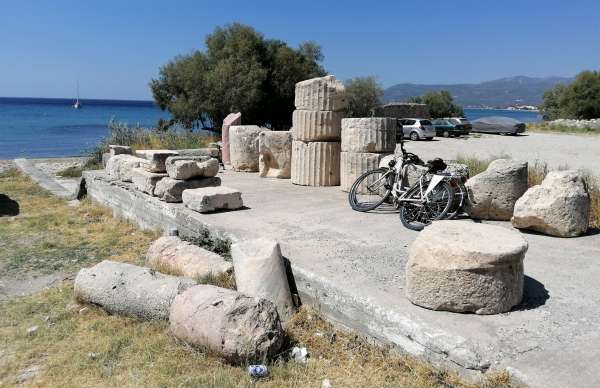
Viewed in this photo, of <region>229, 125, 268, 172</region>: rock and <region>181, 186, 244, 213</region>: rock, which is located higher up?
<region>229, 125, 268, 172</region>: rock

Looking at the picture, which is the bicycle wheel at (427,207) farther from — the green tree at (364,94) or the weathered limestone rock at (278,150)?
the green tree at (364,94)

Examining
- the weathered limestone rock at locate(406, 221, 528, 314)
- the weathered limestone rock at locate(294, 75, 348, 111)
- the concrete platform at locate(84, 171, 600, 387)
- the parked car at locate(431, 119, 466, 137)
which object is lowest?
the concrete platform at locate(84, 171, 600, 387)

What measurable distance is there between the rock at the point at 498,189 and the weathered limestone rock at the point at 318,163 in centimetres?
356

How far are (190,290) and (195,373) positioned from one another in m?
0.82

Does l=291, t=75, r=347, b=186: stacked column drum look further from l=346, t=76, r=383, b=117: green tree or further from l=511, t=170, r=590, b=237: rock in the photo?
l=346, t=76, r=383, b=117: green tree

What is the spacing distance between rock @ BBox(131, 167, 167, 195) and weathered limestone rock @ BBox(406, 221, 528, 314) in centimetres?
584

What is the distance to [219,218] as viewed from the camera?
24.1 feet

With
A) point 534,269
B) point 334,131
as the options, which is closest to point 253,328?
point 534,269

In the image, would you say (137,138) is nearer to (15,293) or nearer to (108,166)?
(108,166)

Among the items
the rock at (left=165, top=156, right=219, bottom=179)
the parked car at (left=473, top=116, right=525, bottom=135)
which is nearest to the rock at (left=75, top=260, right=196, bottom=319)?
the rock at (left=165, top=156, right=219, bottom=179)

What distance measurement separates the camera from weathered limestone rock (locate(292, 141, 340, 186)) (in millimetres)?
10031

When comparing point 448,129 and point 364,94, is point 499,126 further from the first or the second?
point 364,94

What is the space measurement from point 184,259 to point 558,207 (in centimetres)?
462

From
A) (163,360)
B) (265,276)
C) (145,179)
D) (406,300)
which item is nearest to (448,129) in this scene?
(145,179)
